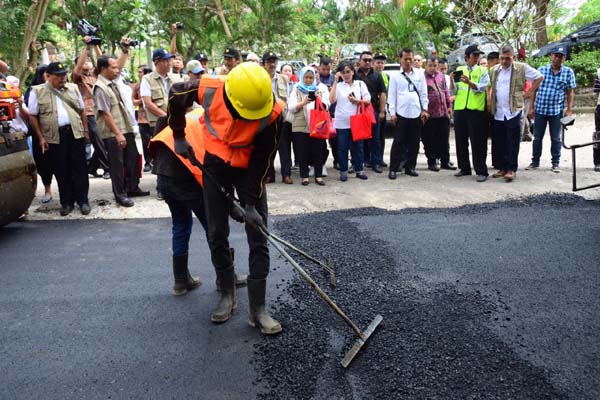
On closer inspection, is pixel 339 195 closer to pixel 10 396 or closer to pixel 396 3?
pixel 10 396

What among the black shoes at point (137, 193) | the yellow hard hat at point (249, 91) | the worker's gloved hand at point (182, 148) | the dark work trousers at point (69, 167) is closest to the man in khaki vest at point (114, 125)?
the black shoes at point (137, 193)

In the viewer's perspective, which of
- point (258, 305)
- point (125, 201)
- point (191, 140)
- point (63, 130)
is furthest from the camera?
point (125, 201)

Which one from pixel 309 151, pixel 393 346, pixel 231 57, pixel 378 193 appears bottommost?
pixel 393 346

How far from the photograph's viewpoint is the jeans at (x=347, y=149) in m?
7.38

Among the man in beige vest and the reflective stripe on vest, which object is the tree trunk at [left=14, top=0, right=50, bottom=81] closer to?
the man in beige vest

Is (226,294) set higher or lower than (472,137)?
lower

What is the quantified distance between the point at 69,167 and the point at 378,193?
12.4 ft

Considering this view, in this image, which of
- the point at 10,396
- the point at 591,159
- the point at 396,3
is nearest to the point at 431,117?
the point at 591,159

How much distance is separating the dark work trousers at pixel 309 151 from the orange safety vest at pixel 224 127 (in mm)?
4158

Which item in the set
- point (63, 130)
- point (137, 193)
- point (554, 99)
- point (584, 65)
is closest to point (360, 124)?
point (554, 99)

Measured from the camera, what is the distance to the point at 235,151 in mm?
3002

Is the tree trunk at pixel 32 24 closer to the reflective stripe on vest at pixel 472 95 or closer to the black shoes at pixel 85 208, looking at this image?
the black shoes at pixel 85 208

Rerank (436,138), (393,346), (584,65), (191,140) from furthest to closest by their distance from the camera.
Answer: (584,65) → (436,138) → (191,140) → (393,346)

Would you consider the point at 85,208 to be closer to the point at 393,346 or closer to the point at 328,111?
the point at 328,111
